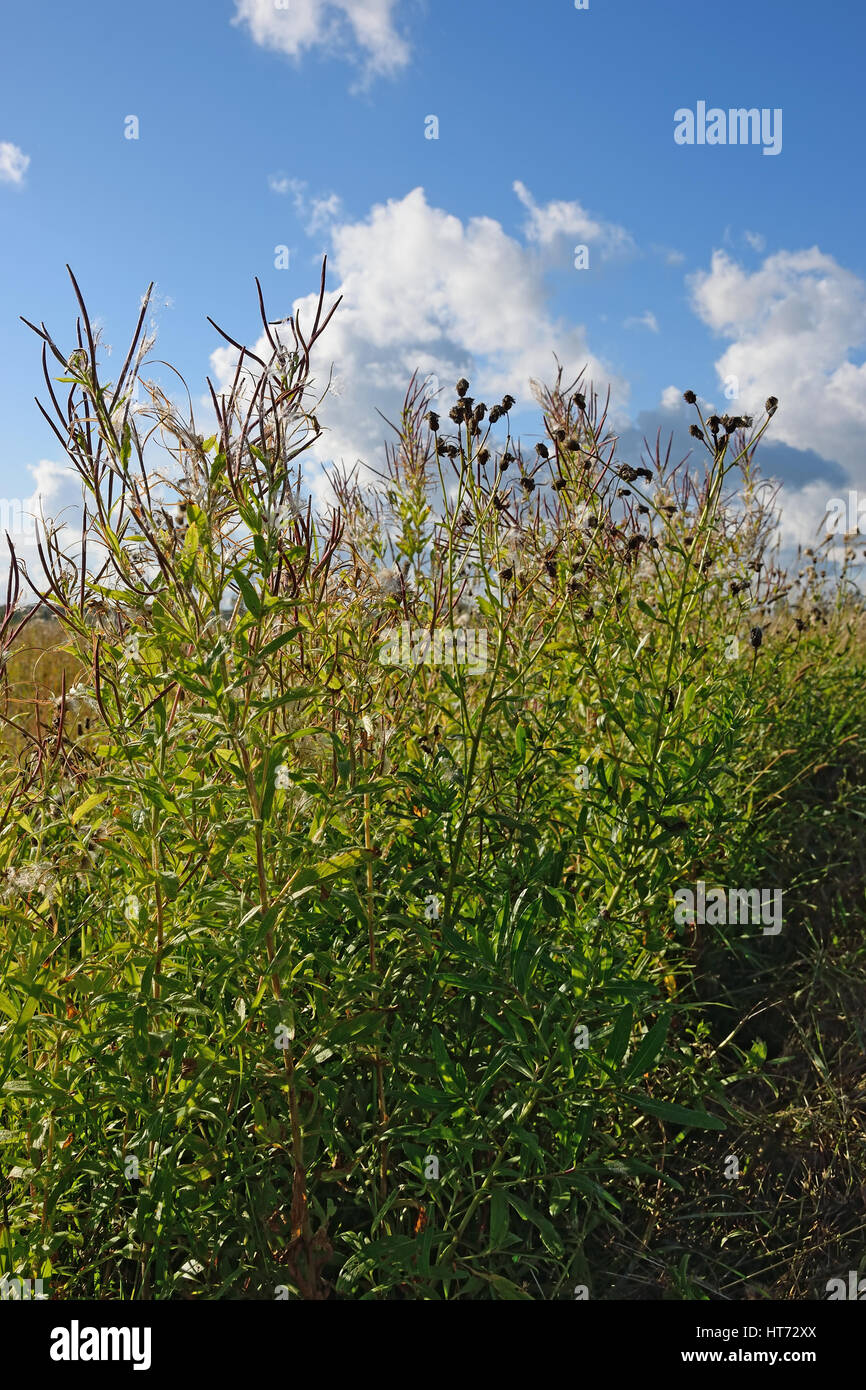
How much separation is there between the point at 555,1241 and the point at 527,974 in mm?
487

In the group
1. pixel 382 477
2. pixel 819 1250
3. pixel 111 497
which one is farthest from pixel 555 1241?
pixel 382 477

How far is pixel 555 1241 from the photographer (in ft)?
5.64

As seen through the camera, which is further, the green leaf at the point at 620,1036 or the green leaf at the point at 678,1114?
the green leaf at the point at 620,1036

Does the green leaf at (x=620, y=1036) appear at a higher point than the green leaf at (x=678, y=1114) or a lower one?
higher

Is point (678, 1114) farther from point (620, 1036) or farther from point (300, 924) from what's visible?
point (300, 924)

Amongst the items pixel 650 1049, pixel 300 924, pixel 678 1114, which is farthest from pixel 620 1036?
pixel 300 924

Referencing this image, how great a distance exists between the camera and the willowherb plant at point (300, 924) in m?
1.73

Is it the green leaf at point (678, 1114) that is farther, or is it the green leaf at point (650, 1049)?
the green leaf at point (650, 1049)

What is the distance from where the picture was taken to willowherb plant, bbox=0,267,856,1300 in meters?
1.73

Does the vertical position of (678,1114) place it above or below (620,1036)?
below

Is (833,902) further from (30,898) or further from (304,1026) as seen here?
(30,898)

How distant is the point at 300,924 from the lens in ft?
6.17

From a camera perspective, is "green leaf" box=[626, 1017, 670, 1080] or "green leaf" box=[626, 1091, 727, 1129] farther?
"green leaf" box=[626, 1017, 670, 1080]

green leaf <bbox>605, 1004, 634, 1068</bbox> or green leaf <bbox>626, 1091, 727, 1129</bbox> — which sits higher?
green leaf <bbox>605, 1004, 634, 1068</bbox>
